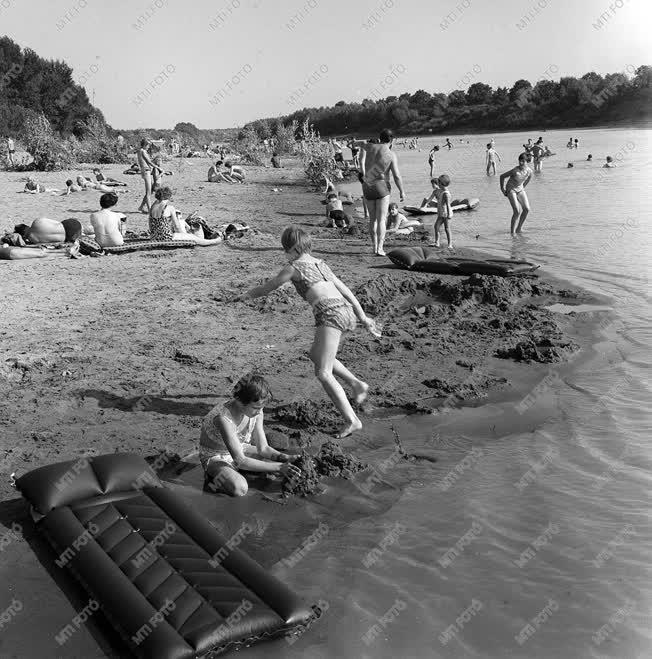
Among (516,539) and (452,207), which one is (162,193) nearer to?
(516,539)

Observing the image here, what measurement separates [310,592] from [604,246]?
A: 12.7 m

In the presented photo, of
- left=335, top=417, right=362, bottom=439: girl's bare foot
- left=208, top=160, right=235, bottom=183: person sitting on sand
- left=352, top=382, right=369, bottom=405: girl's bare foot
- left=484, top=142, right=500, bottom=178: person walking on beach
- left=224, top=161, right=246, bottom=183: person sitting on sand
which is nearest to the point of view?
left=335, top=417, right=362, bottom=439: girl's bare foot

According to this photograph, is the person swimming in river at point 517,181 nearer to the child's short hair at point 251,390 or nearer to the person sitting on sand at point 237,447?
the person sitting on sand at point 237,447

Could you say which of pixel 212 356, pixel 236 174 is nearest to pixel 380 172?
pixel 212 356

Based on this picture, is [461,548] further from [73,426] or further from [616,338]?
[616,338]

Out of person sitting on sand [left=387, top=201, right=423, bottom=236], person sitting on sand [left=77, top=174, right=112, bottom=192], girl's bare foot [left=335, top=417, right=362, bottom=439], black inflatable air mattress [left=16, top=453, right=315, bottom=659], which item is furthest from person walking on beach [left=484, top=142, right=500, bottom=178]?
black inflatable air mattress [left=16, top=453, right=315, bottom=659]

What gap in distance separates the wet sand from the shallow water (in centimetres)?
24

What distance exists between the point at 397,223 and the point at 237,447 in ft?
39.0

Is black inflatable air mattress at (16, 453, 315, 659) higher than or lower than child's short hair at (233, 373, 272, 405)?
lower

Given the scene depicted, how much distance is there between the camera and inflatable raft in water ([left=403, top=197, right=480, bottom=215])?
20.0m

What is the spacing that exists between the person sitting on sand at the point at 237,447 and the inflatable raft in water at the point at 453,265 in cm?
697

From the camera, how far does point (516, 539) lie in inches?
203

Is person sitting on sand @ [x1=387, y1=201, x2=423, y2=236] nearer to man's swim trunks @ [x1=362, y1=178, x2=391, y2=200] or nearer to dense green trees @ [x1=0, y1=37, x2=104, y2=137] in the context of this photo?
man's swim trunks @ [x1=362, y1=178, x2=391, y2=200]

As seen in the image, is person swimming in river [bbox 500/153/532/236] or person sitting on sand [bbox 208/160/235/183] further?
person sitting on sand [bbox 208/160/235/183]
